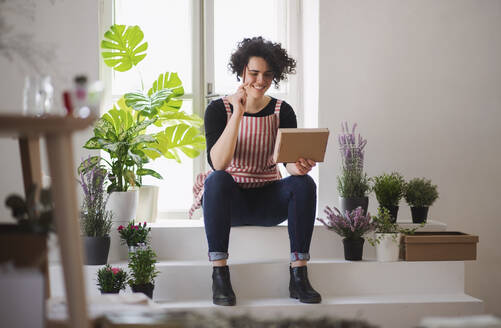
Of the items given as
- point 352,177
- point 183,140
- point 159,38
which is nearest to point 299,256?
point 352,177

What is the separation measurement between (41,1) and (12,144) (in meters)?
0.87

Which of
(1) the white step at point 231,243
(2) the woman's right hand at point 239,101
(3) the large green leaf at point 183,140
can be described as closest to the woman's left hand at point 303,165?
(2) the woman's right hand at point 239,101

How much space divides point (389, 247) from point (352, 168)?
53 cm

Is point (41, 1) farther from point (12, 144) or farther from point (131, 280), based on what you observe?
point (131, 280)

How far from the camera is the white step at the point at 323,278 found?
2801 mm

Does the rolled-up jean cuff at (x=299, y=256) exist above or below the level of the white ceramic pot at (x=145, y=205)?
below

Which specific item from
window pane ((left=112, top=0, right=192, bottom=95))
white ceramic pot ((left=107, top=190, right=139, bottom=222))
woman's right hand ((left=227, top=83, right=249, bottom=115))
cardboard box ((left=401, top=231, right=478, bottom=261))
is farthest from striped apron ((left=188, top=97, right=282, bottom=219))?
window pane ((left=112, top=0, right=192, bottom=95))

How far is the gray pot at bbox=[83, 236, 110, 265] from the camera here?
2789 mm

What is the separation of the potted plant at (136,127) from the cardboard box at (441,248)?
1.46m

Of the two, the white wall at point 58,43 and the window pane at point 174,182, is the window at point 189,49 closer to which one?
the window pane at point 174,182

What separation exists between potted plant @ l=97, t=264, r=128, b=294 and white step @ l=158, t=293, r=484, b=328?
219 mm

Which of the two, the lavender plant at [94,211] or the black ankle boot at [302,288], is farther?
the lavender plant at [94,211]

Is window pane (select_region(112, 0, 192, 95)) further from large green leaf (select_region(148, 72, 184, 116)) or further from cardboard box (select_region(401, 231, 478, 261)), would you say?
cardboard box (select_region(401, 231, 478, 261))

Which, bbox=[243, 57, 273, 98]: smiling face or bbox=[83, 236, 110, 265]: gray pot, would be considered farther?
bbox=[243, 57, 273, 98]: smiling face
